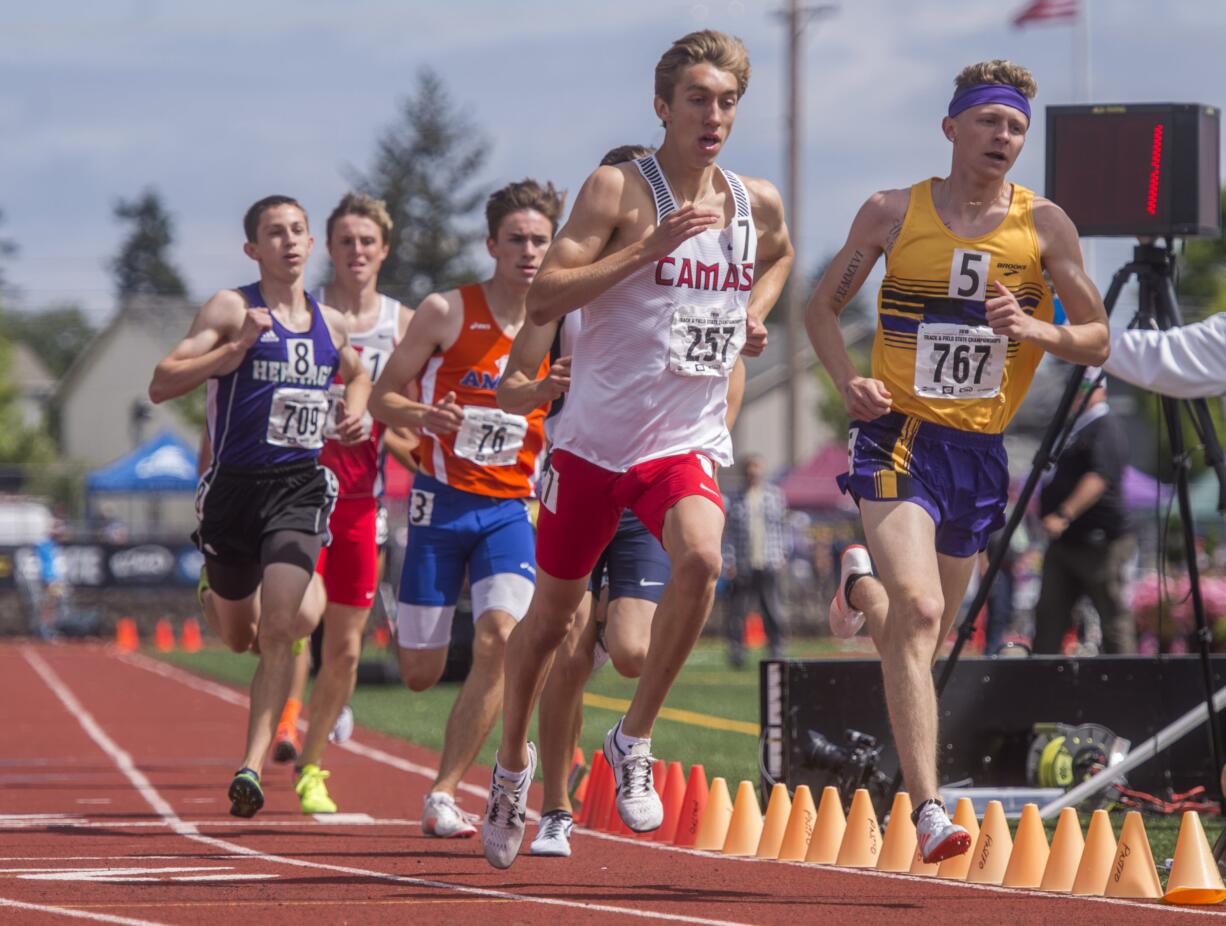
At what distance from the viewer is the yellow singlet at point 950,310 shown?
22.4ft

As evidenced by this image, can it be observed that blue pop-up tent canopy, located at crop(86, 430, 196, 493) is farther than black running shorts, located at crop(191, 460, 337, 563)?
Yes

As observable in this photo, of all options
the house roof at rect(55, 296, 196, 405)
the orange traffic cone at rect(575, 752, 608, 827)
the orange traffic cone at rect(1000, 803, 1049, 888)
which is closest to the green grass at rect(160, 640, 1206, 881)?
the orange traffic cone at rect(1000, 803, 1049, 888)

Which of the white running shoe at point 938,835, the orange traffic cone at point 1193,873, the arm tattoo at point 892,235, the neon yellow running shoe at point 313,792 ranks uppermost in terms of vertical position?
the arm tattoo at point 892,235

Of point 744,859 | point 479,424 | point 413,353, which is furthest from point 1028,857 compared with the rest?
point 413,353

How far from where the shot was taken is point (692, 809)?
8094 millimetres

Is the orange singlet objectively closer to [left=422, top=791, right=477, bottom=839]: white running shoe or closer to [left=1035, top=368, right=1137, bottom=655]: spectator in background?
[left=422, top=791, right=477, bottom=839]: white running shoe

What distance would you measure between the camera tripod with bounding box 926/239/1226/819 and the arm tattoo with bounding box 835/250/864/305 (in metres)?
1.31

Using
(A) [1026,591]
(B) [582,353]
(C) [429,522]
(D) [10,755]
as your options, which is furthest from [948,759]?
(A) [1026,591]

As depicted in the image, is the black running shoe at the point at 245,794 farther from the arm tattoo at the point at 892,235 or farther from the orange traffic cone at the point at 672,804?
the arm tattoo at the point at 892,235

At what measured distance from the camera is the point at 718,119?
6.51 m

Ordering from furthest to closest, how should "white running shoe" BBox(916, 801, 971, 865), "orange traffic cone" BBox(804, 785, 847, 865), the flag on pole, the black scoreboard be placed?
the flag on pole < the black scoreboard < "orange traffic cone" BBox(804, 785, 847, 865) < "white running shoe" BBox(916, 801, 971, 865)

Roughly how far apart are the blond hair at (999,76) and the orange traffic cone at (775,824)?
102 inches

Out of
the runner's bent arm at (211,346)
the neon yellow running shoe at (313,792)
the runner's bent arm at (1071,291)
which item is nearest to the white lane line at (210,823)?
the neon yellow running shoe at (313,792)

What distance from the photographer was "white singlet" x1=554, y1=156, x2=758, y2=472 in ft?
21.3
